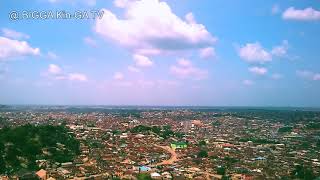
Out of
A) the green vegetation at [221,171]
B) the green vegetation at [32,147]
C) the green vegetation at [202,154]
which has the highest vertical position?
the green vegetation at [32,147]

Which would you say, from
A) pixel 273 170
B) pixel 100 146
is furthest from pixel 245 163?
pixel 100 146

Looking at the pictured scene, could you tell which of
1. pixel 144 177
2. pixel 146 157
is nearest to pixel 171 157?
pixel 146 157

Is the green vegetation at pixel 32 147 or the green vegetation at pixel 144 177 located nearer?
the green vegetation at pixel 144 177

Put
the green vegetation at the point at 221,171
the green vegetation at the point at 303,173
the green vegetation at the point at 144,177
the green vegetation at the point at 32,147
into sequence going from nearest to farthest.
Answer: the green vegetation at the point at 144,177, the green vegetation at the point at 303,173, the green vegetation at the point at 221,171, the green vegetation at the point at 32,147

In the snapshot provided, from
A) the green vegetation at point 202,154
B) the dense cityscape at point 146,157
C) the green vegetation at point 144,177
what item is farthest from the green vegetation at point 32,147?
the green vegetation at point 202,154

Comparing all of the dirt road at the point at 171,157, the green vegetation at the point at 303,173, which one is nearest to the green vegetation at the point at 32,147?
the dirt road at the point at 171,157

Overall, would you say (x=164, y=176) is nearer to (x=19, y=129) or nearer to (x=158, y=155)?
(x=158, y=155)

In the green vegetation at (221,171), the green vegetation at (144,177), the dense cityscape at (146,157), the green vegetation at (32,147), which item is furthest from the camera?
the green vegetation at (32,147)

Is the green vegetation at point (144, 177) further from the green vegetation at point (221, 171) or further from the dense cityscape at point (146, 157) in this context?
the green vegetation at point (221, 171)

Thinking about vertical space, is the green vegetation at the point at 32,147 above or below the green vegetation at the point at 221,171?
above
